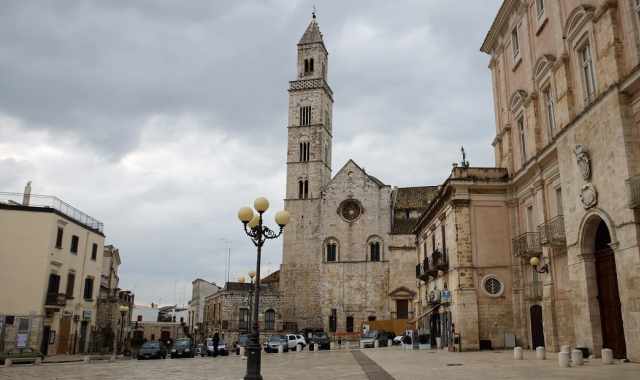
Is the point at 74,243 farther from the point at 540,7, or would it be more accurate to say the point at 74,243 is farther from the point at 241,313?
the point at 540,7

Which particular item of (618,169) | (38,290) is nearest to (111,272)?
(38,290)

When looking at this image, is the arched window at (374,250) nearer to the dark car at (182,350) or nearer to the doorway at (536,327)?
the dark car at (182,350)

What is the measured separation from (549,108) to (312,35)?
46.9 m

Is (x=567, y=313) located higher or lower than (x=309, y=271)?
lower

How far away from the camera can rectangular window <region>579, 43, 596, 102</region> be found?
1825cm

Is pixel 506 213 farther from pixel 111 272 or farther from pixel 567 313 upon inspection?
pixel 111 272

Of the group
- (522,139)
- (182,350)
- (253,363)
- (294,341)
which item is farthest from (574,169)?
(294,341)

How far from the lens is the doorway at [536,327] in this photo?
77.3 ft

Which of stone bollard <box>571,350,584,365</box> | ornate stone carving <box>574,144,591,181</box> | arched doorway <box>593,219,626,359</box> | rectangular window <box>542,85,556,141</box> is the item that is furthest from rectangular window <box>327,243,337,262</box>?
stone bollard <box>571,350,584,365</box>

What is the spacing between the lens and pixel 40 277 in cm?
3334

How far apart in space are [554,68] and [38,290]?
31558 mm

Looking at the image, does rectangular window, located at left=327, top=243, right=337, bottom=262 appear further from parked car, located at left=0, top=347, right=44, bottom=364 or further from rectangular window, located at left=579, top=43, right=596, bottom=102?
rectangular window, located at left=579, top=43, right=596, bottom=102

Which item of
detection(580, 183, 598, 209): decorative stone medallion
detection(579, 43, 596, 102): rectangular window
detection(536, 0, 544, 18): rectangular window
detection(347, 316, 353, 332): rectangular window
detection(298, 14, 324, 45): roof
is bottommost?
detection(347, 316, 353, 332): rectangular window

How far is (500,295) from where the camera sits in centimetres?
2583
